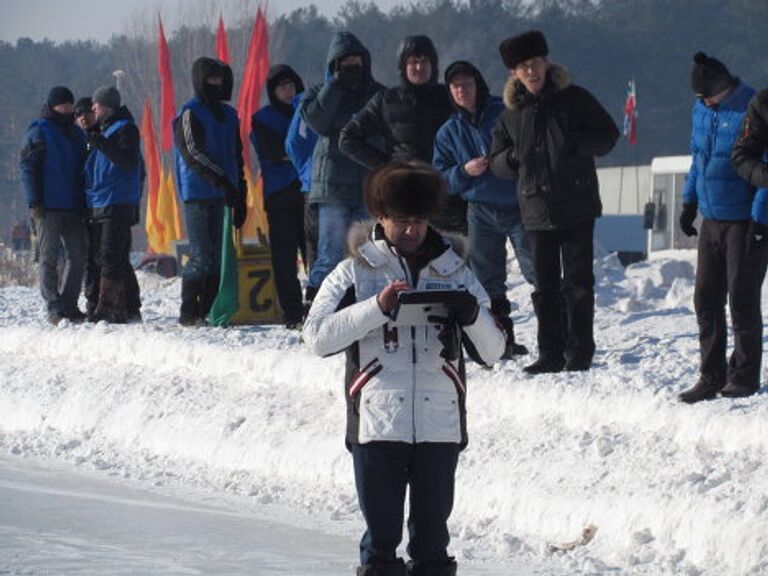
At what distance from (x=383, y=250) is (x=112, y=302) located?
9099 millimetres

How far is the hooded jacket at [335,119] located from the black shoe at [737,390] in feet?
11.8

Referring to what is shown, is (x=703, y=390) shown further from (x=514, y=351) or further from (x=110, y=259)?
(x=110, y=259)

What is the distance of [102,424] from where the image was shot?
12.7 m

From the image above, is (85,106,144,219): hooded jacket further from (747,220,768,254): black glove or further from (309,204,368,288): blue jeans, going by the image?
(747,220,768,254): black glove

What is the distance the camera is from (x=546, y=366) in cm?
1041

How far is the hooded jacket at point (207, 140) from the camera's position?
13.8m

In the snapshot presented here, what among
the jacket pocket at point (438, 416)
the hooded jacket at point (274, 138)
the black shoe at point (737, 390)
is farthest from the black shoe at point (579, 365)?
the jacket pocket at point (438, 416)

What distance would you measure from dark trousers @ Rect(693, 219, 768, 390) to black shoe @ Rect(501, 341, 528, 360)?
1634 millimetres

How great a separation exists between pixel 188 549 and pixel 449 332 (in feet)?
8.57

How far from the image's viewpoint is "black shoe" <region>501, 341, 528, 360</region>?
36.5ft

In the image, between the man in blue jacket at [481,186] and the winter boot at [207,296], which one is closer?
the man in blue jacket at [481,186]

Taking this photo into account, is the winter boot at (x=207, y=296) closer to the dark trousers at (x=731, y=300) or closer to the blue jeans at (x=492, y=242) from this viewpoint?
the blue jeans at (x=492, y=242)

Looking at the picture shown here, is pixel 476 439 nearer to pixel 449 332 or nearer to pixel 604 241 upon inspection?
pixel 449 332

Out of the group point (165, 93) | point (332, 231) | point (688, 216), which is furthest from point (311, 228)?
point (165, 93)
